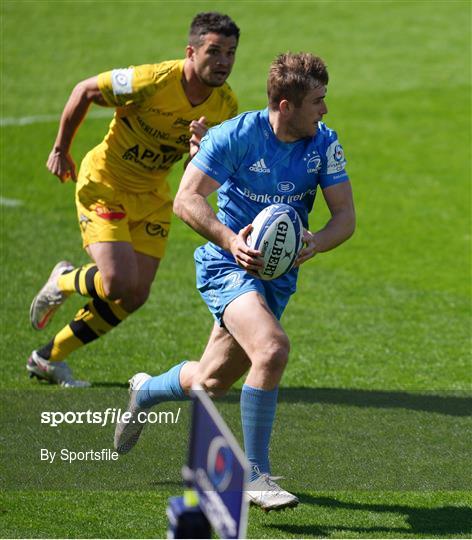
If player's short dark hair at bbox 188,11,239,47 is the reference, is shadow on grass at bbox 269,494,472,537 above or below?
below

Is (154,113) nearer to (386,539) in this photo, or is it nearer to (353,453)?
(353,453)

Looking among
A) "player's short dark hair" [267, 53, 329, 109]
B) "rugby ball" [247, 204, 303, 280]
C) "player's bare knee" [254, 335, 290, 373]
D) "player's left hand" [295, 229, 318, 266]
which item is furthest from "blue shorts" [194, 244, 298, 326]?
"player's short dark hair" [267, 53, 329, 109]

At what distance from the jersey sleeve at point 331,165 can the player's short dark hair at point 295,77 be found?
1.05 feet

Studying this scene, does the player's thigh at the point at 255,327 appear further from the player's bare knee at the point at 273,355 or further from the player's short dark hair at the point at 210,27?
the player's short dark hair at the point at 210,27

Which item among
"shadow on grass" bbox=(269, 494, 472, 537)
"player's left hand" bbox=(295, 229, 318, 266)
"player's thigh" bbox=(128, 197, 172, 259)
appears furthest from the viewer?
"player's thigh" bbox=(128, 197, 172, 259)

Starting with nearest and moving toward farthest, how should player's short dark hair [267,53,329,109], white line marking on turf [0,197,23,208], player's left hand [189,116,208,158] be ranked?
player's short dark hair [267,53,329,109]
player's left hand [189,116,208,158]
white line marking on turf [0,197,23,208]

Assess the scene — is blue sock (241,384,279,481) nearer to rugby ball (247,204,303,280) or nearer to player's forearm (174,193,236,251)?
Result: rugby ball (247,204,303,280)

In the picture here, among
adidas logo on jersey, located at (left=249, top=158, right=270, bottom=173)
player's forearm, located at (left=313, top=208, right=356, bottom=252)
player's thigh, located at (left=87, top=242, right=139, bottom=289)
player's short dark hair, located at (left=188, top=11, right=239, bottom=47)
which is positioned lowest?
player's thigh, located at (left=87, top=242, right=139, bottom=289)

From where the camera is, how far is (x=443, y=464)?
21.3 ft

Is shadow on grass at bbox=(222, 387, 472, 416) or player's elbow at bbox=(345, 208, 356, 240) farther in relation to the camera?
shadow on grass at bbox=(222, 387, 472, 416)

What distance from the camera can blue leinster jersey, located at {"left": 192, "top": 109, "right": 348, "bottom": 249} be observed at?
5.96m

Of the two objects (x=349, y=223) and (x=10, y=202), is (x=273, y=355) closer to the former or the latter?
(x=349, y=223)

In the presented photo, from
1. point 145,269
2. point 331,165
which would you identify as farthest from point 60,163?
point 331,165

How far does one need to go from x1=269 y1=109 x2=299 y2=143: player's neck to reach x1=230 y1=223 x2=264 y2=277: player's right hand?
0.57m
